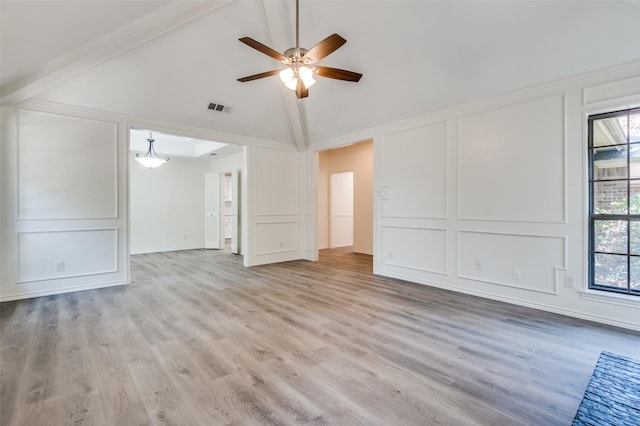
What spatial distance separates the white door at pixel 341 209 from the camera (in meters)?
8.41

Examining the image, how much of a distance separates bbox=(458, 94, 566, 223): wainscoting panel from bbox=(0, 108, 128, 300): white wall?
5065 mm

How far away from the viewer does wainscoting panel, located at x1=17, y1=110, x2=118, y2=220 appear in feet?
12.3

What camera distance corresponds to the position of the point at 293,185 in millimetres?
6430

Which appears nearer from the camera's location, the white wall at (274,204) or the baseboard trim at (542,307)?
the baseboard trim at (542,307)

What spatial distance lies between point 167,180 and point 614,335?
8.99 m

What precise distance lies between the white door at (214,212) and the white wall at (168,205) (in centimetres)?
28

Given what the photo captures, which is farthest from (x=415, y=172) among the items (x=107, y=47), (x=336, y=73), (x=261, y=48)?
(x=107, y=47)

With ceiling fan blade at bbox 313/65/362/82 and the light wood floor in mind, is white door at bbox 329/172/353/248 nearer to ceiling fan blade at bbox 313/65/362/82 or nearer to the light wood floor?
the light wood floor

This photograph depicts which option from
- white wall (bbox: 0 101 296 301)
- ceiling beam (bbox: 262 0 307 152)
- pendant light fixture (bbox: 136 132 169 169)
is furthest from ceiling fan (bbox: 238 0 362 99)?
pendant light fixture (bbox: 136 132 169 169)

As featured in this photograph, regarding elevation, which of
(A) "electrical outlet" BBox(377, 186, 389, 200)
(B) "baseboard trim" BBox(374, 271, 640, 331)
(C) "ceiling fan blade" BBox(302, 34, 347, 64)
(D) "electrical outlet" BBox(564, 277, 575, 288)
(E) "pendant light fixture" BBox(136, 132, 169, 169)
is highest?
(C) "ceiling fan blade" BBox(302, 34, 347, 64)

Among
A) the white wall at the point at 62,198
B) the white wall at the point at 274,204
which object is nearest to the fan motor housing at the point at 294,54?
the white wall at the point at 62,198

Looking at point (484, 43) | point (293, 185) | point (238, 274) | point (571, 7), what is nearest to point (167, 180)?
point (293, 185)

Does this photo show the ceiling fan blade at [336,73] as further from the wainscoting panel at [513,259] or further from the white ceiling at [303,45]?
the wainscoting panel at [513,259]

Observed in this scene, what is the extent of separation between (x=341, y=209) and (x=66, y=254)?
6293 mm
